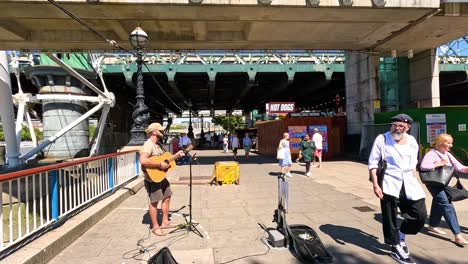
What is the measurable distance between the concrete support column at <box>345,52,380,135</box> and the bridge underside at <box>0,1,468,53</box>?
61.6 inches

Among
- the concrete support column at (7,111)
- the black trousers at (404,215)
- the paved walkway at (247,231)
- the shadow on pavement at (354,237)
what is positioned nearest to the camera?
the black trousers at (404,215)

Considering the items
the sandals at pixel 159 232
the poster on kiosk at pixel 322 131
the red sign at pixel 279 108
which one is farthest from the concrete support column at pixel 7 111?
the red sign at pixel 279 108

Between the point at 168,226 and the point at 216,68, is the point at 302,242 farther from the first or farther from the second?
the point at 216,68

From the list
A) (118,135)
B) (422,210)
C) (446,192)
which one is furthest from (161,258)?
(118,135)

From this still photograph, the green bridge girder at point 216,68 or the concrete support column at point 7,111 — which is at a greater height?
the green bridge girder at point 216,68

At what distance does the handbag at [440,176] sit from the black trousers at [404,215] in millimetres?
940

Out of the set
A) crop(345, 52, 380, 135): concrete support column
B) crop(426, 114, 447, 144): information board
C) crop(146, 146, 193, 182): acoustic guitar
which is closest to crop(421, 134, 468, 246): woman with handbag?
crop(146, 146, 193, 182): acoustic guitar

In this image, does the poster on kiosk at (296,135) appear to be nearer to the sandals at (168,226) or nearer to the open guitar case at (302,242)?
the sandals at (168,226)

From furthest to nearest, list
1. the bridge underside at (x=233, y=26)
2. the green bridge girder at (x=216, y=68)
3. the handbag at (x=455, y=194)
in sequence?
the green bridge girder at (x=216, y=68), the bridge underside at (x=233, y=26), the handbag at (x=455, y=194)

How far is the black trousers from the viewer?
4.33 m

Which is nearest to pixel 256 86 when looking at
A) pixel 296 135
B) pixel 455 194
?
pixel 296 135

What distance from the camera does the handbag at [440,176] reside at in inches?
201

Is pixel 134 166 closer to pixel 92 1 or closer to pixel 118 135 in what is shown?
pixel 92 1

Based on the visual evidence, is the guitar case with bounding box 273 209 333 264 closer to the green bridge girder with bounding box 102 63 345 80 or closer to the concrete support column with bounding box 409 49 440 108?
the concrete support column with bounding box 409 49 440 108
